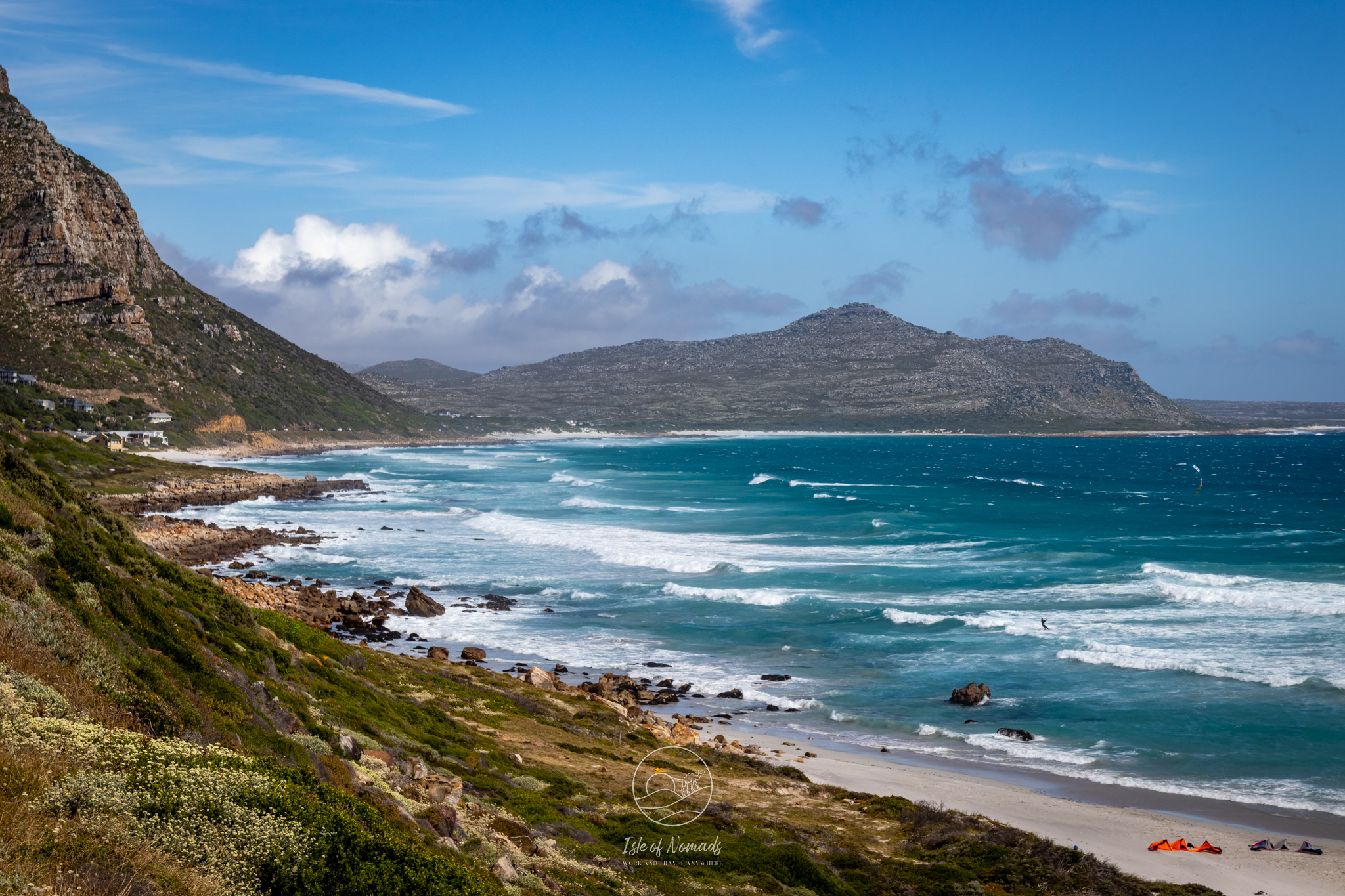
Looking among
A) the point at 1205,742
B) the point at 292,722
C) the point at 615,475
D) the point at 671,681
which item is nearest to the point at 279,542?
the point at 671,681

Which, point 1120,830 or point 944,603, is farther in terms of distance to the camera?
point 944,603

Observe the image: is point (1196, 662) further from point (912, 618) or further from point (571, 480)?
point (571, 480)

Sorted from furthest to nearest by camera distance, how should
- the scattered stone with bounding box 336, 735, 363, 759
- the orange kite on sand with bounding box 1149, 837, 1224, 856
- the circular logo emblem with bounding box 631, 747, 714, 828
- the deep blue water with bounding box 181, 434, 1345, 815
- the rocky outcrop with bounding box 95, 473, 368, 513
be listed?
the rocky outcrop with bounding box 95, 473, 368, 513 → the deep blue water with bounding box 181, 434, 1345, 815 → the orange kite on sand with bounding box 1149, 837, 1224, 856 → the circular logo emblem with bounding box 631, 747, 714, 828 → the scattered stone with bounding box 336, 735, 363, 759

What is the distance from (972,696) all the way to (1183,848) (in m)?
10.3

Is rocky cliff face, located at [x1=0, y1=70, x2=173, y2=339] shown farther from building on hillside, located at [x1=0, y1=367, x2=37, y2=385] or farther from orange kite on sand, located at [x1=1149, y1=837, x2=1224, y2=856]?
orange kite on sand, located at [x1=1149, y1=837, x2=1224, y2=856]

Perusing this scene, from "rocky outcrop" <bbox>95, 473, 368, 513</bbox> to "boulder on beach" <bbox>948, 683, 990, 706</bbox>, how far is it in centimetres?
5003

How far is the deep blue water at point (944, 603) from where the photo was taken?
2541 centimetres

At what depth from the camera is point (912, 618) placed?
38.1 metres

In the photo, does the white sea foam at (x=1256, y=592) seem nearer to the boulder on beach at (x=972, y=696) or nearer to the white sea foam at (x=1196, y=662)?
the white sea foam at (x=1196, y=662)

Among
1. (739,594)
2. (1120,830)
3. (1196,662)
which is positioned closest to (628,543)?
(739,594)

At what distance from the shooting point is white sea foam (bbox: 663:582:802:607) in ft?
138

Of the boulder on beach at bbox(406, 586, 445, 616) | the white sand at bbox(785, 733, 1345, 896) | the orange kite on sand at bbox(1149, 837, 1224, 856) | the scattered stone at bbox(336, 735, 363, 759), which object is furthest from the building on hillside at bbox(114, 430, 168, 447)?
the orange kite on sand at bbox(1149, 837, 1224, 856)

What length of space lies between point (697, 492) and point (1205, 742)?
6683 centimetres

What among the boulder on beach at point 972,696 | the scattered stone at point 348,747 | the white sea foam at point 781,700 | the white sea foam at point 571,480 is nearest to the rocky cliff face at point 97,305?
the white sea foam at point 571,480
